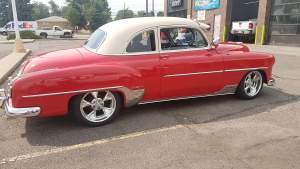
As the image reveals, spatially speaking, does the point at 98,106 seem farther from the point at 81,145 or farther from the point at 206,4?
the point at 206,4

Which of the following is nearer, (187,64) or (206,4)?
(187,64)

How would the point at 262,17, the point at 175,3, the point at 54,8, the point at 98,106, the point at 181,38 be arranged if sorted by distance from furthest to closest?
the point at 54,8 → the point at 175,3 → the point at 262,17 → the point at 181,38 → the point at 98,106

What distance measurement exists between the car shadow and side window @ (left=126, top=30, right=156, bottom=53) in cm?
115

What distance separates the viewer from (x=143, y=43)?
4.81m

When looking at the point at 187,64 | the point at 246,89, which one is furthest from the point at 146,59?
the point at 246,89

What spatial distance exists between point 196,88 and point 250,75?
1396 mm

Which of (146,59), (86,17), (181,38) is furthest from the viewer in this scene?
(86,17)

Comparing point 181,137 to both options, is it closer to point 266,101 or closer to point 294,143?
point 294,143

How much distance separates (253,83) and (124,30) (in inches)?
117

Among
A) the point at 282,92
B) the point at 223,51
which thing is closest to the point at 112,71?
the point at 223,51

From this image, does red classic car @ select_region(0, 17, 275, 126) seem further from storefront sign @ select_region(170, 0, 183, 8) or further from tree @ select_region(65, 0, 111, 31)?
tree @ select_region(65, 0, 111, 31)

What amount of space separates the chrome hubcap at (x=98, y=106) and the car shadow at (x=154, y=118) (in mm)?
177

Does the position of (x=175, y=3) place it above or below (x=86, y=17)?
below

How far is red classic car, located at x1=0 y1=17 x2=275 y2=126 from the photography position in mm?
4020
